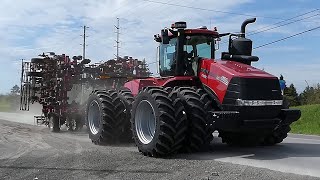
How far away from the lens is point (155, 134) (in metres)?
9.98

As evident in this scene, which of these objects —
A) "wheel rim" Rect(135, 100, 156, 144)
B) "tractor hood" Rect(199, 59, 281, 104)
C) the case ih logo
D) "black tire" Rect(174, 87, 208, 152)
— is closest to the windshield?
"tractor hood" Rect(199, 59, 281, 104)

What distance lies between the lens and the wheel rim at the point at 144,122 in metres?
10.8

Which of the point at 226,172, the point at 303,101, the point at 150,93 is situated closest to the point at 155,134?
the point at 150,93

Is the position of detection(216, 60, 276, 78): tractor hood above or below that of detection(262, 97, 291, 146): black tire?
above

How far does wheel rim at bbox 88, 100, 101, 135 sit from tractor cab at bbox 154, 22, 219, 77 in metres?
2.79

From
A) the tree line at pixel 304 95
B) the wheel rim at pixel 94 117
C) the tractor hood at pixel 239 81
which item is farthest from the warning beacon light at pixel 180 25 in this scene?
the tree line at pixel 304 95

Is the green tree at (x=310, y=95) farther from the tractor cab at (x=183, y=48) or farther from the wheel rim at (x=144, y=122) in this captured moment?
the wheel rim at (x=144, y=122)

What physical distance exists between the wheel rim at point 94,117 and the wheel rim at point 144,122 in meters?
2.95

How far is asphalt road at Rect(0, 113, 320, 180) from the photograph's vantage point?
312 inches

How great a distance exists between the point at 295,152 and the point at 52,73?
39.3 feet

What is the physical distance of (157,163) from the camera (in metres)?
9.15

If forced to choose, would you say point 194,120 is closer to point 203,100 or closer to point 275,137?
point 203,100

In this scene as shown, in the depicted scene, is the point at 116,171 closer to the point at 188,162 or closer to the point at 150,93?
the point at 188,162

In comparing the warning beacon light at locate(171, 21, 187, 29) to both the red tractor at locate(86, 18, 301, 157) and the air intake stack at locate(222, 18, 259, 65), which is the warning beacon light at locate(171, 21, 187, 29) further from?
the air intake stack at locate(222, 18, 259, 65)
